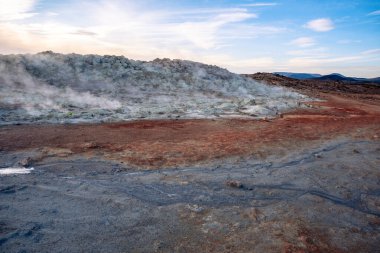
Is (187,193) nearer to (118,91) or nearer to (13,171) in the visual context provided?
(13,171)

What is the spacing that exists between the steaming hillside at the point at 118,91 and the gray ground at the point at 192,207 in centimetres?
607

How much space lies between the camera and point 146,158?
268 inches

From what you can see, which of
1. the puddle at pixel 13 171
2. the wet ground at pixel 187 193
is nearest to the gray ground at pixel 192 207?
the wet ground at pixel 187 193

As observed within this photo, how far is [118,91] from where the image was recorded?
19688 millimetres

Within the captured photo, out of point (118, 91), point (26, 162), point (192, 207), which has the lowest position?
point (192, 207)

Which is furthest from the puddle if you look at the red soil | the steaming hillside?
the steaming hillside

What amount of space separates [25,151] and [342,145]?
7.83 m

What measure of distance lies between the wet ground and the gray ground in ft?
0.05

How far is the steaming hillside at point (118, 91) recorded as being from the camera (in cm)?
1291

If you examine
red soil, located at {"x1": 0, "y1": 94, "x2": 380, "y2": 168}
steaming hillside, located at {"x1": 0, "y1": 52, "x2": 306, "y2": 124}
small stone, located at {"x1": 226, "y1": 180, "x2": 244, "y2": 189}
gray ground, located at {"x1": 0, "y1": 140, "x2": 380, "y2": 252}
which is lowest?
gray ground, located at {"x1": 0, "y1": 140, "x2": 380, "y2": 252}

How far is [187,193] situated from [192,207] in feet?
1.70

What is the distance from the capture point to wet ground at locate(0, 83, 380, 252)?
150 inches

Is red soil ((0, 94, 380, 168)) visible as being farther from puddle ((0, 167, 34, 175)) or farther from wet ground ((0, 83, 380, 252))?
puddle ((0, 167, 34, 175))

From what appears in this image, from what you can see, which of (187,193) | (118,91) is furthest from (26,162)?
(118,91)
